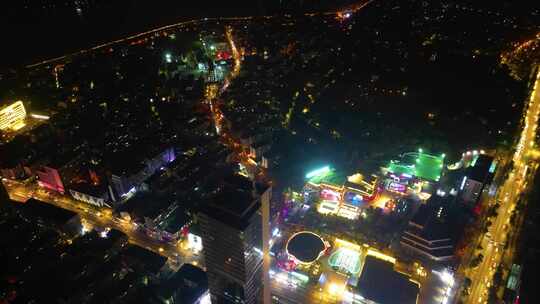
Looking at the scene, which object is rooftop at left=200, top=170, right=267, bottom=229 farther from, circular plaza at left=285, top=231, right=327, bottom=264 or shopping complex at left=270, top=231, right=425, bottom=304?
shopping complex at left=270, top=231, right=425, bottom=304

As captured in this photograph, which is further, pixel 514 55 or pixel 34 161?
pixel 514 55

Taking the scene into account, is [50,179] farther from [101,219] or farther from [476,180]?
[476,180]

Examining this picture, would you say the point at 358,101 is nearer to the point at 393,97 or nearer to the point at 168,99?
the point at 393,97

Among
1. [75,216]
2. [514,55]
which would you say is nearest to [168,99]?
[75,216]

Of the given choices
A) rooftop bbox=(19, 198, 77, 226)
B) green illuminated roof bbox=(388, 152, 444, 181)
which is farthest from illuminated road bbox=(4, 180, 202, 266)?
green illuminated roof bbox=(388, 152, 444, 181)

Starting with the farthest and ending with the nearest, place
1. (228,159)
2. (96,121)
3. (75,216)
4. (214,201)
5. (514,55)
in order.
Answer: (514,55) → (96,121) → (228,159) → (75,216) → (214,201)

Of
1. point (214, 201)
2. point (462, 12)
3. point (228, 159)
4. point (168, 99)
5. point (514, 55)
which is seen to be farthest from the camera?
point (462, 12)
